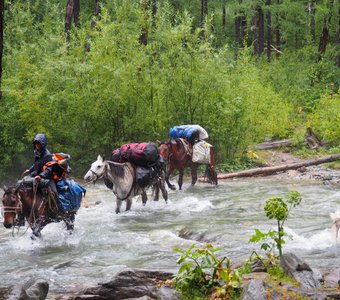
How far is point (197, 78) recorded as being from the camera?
1875 cm

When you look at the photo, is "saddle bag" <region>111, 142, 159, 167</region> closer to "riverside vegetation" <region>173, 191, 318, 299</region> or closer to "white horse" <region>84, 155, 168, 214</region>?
"white horse" <region>84, 155, 168, 214</region>

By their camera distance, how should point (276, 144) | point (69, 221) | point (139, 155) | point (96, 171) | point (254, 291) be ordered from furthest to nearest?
→ point (276, 144) < point (139, 155) < point (96, 171) < point (69, 221) < point (254, 291)

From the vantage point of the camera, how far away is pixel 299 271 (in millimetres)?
5762

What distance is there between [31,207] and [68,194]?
814 mm

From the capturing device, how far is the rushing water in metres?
8.00

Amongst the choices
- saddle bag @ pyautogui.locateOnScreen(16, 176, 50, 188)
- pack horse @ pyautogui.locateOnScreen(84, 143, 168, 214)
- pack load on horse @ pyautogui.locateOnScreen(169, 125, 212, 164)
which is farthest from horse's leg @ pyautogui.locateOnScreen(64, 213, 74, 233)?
pack load on horse @ pyautogui.locateOnScreen(169, 125, 212, 164)

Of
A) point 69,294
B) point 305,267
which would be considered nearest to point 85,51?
point 69,294

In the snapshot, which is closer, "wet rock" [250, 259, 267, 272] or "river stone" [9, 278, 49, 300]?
"river stone" [9, 278, 49, 300]

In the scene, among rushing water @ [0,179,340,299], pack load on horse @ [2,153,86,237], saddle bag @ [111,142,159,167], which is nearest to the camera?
rushing water @ [0,179,340,299]

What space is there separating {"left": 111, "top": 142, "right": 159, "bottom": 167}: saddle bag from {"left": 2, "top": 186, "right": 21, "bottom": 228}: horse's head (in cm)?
394

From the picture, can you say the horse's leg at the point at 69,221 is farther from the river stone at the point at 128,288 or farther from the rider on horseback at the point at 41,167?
the river stone at the point at 128,288

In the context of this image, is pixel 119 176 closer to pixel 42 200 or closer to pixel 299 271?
pixel 42 200

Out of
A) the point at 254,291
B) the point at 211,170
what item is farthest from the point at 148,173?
the point at 254,291

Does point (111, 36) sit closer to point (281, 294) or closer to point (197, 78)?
point (197, 78)
